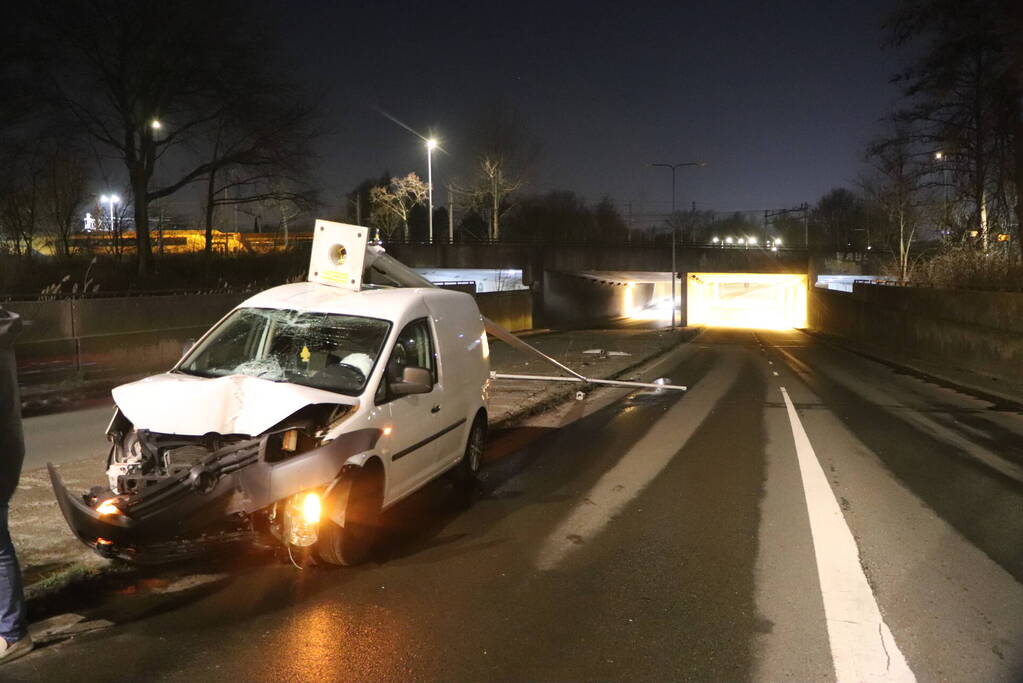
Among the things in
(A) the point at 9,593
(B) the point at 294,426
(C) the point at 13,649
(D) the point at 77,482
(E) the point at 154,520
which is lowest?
(C) the point at 13,649

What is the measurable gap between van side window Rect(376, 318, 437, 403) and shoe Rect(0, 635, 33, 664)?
104 inches

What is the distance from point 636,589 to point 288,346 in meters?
3.38

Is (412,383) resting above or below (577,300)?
below

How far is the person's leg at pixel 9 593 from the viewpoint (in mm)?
4273

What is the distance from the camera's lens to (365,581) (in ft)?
18.5

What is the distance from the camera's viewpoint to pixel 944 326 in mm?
24688

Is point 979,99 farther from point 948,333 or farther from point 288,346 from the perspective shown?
point 288,346

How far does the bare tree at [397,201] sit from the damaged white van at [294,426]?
55.3 m

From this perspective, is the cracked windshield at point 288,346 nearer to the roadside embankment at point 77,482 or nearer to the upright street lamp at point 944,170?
the roadside embankment at point 77,482

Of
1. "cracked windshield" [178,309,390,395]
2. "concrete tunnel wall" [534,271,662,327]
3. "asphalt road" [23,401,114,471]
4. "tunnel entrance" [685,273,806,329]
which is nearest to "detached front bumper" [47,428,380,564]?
"cracked windshield" [178,309,390,395]

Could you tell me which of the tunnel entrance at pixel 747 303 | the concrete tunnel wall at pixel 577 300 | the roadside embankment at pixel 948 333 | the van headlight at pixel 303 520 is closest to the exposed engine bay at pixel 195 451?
the van headlight at pixel 303 520

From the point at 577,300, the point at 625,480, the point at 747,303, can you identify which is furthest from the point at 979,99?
the point at 747,303

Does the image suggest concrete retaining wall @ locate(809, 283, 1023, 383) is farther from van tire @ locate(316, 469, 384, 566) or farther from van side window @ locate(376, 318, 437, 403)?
van tire @ locate(316, 469, 384, 566)

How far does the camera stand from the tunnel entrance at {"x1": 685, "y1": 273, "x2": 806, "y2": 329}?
69375 mm
